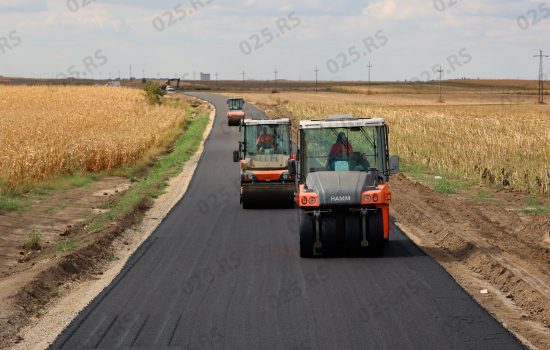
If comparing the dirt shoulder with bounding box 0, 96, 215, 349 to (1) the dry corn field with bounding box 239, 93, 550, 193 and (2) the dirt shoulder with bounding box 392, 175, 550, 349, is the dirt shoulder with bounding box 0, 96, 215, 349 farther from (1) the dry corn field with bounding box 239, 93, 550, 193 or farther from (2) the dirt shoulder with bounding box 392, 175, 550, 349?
(1) the dry corn field with bounding box 239, 93, 550, 193

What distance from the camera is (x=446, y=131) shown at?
46.4 m

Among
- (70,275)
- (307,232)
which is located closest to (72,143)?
(70,275)

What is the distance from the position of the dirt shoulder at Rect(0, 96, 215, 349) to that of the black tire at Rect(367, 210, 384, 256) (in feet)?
14.7

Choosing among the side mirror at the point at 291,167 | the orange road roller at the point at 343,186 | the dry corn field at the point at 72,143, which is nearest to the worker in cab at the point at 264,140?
the orange road roller at the point at 343,186

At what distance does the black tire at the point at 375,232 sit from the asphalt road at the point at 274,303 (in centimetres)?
27

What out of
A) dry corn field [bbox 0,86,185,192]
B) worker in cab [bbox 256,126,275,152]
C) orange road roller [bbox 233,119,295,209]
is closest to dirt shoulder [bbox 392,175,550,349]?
orange road roller [bbox 233,119,295,209]

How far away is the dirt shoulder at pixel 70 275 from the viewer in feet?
37.6

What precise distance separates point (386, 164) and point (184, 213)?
8244 millimetres

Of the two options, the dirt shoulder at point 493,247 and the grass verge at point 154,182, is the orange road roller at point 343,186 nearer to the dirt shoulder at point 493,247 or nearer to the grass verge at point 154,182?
the dirt shoulder at point 493,247

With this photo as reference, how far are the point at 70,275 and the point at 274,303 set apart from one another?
14.4 ft

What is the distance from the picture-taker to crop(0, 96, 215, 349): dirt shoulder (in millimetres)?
11445

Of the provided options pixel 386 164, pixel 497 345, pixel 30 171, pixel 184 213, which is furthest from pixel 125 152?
pixel 497 345

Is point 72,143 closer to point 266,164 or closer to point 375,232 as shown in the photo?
point 266,164

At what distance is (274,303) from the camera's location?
1230cm
